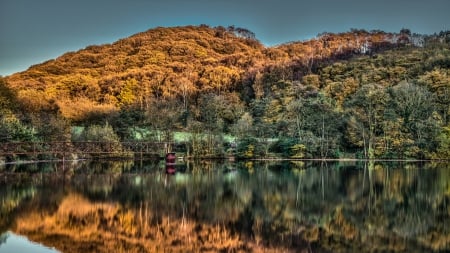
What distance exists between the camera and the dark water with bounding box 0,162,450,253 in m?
13.7

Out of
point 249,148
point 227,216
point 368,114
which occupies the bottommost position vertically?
point 227,216

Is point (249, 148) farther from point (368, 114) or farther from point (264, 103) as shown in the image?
point (264, 103)

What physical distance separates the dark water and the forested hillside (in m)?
29.9

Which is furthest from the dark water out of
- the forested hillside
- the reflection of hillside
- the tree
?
the tree

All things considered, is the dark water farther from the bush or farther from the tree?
the tree

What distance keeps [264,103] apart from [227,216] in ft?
197

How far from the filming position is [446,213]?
59.1 ft

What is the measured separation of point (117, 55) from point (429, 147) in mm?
91365

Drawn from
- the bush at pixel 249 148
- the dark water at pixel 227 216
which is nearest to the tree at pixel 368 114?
the bush at pixel 249 148

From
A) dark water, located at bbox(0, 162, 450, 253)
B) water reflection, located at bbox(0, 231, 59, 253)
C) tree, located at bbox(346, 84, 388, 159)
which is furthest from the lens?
tree, located at bbox(346, 84, 388, 159)

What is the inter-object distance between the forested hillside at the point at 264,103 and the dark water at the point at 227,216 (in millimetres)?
29910

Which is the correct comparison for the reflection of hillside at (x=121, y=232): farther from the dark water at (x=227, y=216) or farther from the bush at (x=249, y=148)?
the bush at (x=249, y=148)

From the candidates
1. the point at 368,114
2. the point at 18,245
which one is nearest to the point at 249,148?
the point at 368,114

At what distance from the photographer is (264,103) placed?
7750 centimetres
